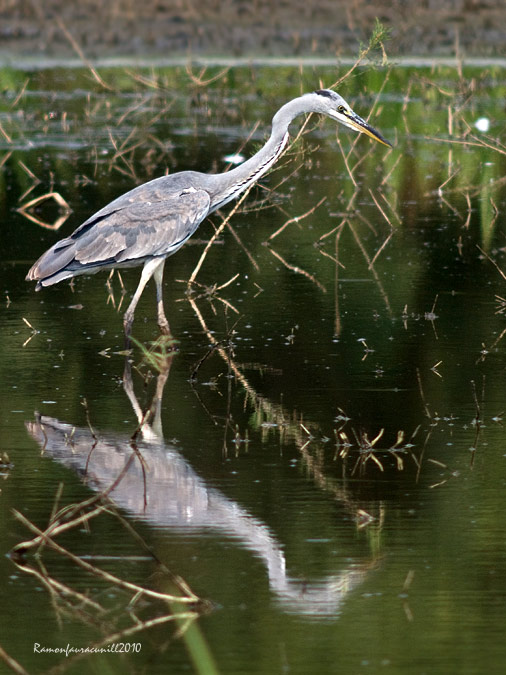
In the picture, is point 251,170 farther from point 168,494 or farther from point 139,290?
point 168,494

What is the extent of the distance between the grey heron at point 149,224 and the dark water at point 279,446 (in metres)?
0.50

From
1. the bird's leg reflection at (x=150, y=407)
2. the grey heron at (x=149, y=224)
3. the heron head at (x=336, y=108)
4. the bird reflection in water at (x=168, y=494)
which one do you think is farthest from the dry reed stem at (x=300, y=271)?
the bird reflection in water at (x=168, y=494)

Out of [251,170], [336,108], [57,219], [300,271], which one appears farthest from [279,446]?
[57,219]

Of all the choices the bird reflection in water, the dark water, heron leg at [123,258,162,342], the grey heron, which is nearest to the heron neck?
the grey heron

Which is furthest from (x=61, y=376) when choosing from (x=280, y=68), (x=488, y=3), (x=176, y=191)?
(x=488, y=3)

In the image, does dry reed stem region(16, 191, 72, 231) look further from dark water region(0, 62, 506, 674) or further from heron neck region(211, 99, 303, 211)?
heron neck region(211, 99, 303, 211)

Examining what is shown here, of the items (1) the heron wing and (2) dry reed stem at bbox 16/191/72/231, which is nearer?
(1) the heron wing

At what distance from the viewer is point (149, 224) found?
9.77 metres

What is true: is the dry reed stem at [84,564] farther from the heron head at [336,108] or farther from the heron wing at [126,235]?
the heron head at [336,108]

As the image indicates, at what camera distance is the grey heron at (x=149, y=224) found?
9.66m

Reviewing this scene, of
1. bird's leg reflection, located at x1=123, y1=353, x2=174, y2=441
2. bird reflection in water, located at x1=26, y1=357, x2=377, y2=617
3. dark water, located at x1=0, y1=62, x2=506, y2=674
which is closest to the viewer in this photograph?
dark water, located at x1=0, y1=62, x2=506, y2=674

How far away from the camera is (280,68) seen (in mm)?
27141

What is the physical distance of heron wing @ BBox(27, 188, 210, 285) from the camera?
31.7ft

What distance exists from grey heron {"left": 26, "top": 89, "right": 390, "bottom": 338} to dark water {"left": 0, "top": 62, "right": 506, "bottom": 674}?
0.50 m
